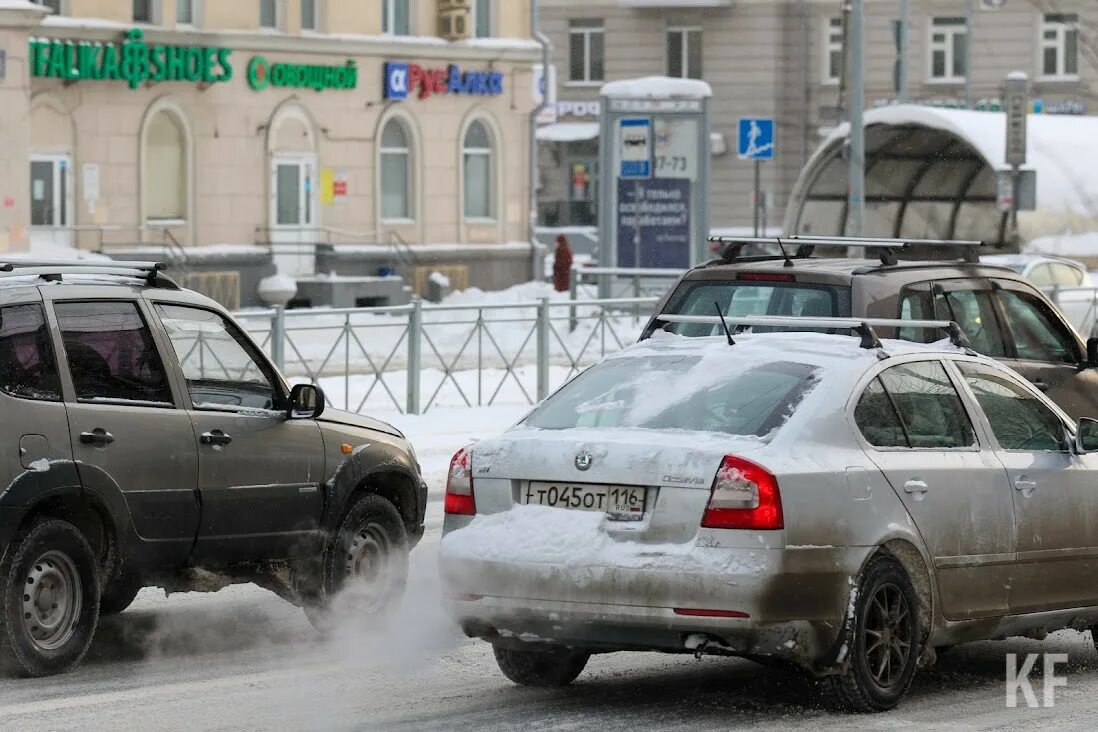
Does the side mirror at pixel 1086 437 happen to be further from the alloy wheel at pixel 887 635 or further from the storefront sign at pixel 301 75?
the storefront sign at pixel 301 75

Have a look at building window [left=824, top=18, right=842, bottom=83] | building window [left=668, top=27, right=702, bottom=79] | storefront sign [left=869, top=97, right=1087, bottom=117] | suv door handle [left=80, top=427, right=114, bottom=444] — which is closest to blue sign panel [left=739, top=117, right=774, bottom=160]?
suv door handle [left=80, top=427, right=114, bottom=444]

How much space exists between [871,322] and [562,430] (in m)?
1.27

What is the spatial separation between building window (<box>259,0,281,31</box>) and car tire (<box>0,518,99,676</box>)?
30.2 meters

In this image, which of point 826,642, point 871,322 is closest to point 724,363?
point 871,322

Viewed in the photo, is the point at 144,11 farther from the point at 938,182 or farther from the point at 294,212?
the point at 938,182

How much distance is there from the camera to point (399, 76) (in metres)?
39.8

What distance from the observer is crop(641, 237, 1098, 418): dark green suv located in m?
11.4

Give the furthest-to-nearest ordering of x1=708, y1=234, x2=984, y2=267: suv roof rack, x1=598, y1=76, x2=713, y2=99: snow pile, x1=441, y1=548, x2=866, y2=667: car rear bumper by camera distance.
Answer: x1=598, y1=76, x2=713, y2=99: snow pile < x1=708, y1=234, x2=984, y2=267: suv roof rack < x1=441, y1=548, x2=866, y2=667: car rear bumper

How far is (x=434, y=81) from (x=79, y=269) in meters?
31.9

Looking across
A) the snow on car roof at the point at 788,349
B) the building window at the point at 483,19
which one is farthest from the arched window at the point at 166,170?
the snow on car roof at the point at 788,349

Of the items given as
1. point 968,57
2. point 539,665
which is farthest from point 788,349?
point 968,57

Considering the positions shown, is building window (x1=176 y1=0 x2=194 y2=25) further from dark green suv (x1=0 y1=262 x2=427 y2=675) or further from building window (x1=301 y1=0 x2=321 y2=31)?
dark green suv (x1=0 y1=262 x2=427 y2=675)

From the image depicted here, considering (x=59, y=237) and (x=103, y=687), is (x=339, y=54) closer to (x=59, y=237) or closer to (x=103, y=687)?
(x=59, y=237)

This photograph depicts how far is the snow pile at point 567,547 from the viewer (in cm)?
748
